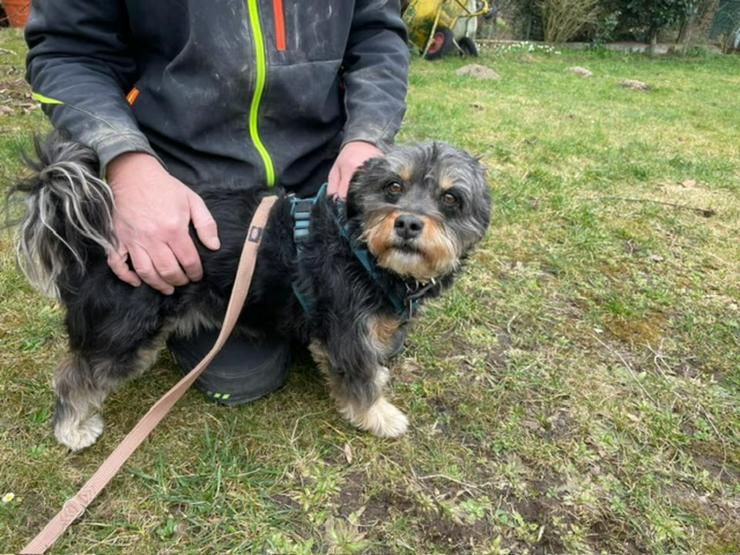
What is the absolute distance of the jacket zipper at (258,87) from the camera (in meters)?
2.44

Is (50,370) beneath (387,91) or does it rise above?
beneath

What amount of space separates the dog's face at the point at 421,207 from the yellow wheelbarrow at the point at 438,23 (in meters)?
11.9

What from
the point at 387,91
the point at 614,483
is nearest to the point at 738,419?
the point at 614,483

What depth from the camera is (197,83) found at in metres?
2.53

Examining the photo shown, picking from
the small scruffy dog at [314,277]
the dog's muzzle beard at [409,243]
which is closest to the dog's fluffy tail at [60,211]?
the small scruffy dog at [314,277]

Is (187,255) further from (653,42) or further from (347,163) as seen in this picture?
(653,42)

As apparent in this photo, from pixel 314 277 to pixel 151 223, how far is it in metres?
0.72

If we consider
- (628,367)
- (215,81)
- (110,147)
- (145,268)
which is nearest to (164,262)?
(145,268)

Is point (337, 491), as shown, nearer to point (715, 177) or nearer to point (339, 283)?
point (339, 283)

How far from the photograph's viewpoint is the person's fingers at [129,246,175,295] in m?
2.14

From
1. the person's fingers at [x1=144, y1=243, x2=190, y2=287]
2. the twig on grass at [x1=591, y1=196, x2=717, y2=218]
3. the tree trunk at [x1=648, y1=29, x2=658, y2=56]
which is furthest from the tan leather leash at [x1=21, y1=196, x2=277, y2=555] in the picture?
the tree trunk at [x1=648, y1=29, x2=658, y2=56]

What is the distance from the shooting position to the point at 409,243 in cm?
219

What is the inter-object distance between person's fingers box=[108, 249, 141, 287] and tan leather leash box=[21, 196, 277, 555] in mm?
423

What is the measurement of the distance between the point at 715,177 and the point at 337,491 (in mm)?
5954
